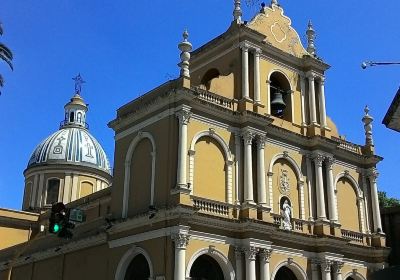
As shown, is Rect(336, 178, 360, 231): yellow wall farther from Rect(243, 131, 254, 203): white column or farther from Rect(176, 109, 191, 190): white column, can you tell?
Rect(176, 109, 191, 190): white column

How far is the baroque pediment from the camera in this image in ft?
94.1

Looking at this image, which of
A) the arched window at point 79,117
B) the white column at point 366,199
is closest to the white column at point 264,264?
the white column at point 366,199

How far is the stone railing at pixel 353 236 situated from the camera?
27.8m

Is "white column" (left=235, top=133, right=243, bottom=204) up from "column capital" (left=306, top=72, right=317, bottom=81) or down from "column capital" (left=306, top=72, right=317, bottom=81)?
down

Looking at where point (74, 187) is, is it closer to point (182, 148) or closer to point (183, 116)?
point (183, 116)

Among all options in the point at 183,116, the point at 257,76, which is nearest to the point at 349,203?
the point at 257,76

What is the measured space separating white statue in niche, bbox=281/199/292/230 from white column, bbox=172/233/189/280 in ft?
18.5

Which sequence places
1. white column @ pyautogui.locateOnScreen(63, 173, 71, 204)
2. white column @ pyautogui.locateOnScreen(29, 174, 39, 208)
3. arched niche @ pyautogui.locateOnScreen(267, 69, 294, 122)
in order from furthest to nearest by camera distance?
white column @ pyautogui.locateOnScreen(29, 174, 39, 208) → white column @ pyautogui.locateOnScreen(63, 173, 71, 204) → arched niche @ pyautogui.locateOnScreen(267, 69, 294, 122)

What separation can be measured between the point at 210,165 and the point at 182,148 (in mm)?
1835

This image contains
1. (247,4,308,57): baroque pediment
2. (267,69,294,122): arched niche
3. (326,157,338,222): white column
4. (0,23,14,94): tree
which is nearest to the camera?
(0,23,14,94): tree

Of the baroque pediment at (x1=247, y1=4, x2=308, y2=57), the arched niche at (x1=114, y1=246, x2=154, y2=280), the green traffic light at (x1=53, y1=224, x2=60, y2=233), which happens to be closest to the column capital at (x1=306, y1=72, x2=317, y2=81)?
the baroque pediment at (x1=247, y1=4, x2=308, y2=57)

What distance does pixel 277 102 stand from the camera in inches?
1097

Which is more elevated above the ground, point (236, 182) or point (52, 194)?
point (52, 194)

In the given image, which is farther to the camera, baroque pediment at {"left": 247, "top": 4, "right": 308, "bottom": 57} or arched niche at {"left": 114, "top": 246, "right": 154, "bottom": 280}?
baroque pediment at {"left": 247, "top": 4, "right": 308, "bottom": 57}
